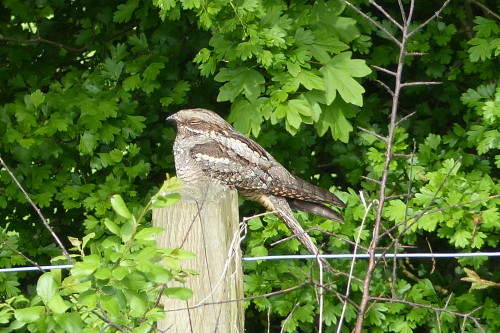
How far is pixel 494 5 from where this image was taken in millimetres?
5559

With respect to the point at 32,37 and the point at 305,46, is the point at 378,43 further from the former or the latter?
the point at 32,37

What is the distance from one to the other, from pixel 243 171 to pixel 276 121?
0.32 m

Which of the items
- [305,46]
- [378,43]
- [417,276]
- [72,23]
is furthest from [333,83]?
[72,23]

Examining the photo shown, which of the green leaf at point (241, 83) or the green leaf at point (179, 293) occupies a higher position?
the green leaf at point (241, 83)

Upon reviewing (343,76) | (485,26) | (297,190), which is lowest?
(297,190)

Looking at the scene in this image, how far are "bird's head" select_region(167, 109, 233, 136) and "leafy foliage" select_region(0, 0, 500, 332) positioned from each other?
0.20m

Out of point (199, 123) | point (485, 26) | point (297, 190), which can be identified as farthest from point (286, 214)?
point (485, 26)

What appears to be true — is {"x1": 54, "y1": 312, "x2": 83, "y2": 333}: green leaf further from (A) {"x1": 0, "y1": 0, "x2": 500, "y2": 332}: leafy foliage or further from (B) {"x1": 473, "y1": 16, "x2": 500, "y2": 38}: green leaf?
(B) {"x1": 473, "y1": 16, "x2": 500, "y2": 38}: green leaf

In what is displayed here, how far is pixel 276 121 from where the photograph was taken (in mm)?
4480

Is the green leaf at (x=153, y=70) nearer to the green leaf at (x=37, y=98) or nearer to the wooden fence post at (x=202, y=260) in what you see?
the green leaf at (x=37, y=98)

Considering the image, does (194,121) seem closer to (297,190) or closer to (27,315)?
(297,190)

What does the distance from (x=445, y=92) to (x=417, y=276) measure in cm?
126

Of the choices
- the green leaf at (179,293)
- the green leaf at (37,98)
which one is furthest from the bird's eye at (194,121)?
the green leaf at (179,293)

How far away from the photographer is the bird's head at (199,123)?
478 cm
